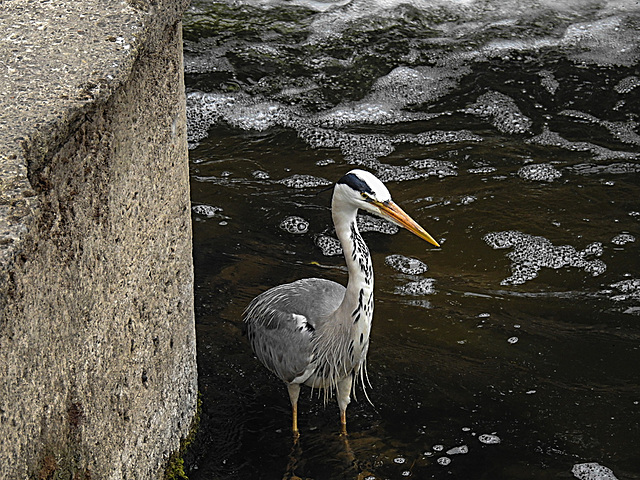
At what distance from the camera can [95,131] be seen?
2.11 m

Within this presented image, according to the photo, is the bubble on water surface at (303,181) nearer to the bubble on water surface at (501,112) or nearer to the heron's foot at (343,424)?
the bubble on water surface at (501,112)

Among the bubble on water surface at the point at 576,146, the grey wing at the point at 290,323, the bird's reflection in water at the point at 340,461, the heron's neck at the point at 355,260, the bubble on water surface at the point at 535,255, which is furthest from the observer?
the bubble on water surface at the point at 576,146

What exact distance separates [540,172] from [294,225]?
1.69m

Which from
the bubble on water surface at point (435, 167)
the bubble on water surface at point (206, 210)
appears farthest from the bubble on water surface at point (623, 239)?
the bubble on water surface at point (206, 210)

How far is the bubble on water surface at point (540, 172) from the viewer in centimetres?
532

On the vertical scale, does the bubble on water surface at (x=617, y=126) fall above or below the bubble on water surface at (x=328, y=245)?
above

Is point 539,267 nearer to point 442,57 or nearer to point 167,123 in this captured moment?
point 167,123

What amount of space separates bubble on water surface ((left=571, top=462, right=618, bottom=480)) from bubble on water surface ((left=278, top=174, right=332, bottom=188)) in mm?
2614

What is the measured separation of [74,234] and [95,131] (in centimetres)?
28

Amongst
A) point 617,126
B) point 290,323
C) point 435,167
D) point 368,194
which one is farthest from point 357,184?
point 617,126

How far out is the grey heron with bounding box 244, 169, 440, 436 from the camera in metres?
3.05

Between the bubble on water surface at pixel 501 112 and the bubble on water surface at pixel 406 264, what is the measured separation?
1827 mm

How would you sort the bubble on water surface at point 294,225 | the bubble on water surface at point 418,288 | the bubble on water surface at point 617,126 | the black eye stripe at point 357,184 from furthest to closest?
the bubble on water surface at point 617,126, the bubble on water surface at point 294,225, the bubble on water surface at point 418,288, the black eye stripe at point 357,184

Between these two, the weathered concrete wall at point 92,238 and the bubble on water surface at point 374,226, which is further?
the bubble on water surface at point 374,226
